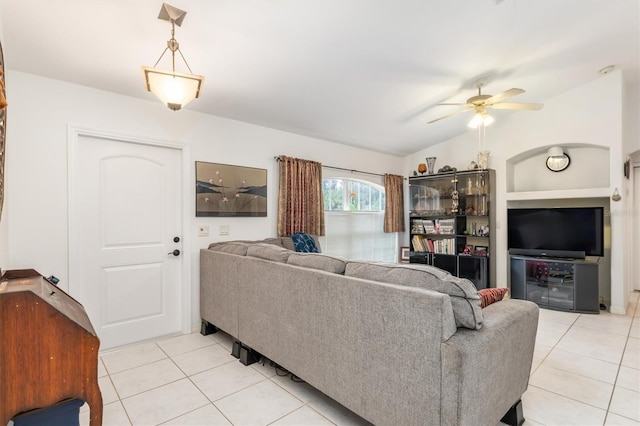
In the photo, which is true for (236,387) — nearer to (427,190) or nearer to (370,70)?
(370,70)

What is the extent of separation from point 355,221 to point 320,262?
3.21 m

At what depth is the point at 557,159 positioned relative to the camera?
455 cm

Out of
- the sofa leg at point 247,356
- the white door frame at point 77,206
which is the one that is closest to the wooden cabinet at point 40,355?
the sofa leg at point 247,356

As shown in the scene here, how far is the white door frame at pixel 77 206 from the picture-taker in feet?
8.66

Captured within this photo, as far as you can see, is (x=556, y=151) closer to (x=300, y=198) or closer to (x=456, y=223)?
(x=456, y=223)

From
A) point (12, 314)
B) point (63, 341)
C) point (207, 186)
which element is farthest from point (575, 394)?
point (207, 186)

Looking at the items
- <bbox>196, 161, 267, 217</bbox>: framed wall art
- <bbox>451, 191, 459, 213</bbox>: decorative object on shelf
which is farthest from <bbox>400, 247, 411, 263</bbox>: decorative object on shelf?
<bbox>196, 161, 267, 217</bbox>: framed wall art

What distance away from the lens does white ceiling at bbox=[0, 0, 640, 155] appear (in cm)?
206

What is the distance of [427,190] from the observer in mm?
5461

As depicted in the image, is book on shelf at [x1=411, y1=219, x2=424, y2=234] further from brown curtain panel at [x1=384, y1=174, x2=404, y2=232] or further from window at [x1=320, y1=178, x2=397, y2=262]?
window at [x1=320, y1=178, x2=397, y2=262]

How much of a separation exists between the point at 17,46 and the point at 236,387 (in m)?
2.85

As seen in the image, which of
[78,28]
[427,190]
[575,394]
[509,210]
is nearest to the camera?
[78,28]

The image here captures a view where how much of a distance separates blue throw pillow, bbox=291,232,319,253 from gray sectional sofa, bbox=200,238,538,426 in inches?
53.5

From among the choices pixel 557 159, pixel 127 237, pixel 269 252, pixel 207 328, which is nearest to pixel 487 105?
pixel 557 159
